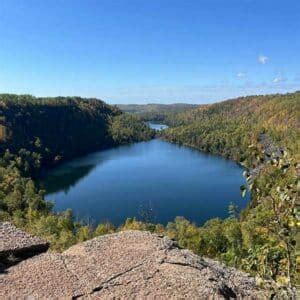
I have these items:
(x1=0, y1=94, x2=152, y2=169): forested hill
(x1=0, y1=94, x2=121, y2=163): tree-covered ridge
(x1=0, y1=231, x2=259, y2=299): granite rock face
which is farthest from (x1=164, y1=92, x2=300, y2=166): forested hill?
(x1=0, y1=231, x2=259, y2=299): granite rock face

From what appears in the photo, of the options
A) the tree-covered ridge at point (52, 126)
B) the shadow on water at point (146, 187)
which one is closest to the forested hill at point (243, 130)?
the shadow on water at point (146, 187)

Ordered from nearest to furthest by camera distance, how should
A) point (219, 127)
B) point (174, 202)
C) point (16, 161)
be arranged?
point (174, 202), point (16, 161), point (219, 127)

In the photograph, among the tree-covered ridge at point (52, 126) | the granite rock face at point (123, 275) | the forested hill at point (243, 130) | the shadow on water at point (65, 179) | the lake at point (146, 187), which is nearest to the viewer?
the granite rock face at point (123, 275)

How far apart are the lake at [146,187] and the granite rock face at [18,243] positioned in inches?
1352

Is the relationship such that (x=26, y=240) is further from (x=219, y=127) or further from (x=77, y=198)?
(x=219, y=127)

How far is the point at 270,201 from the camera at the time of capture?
3771 mm

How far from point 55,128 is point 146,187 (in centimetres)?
7589

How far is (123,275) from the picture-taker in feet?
36.2

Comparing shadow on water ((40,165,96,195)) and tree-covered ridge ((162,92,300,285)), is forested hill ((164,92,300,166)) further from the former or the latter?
shadow on water ((40,165,96,195))

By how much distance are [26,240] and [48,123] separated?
144m

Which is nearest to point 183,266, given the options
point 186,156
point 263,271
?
point 263,271

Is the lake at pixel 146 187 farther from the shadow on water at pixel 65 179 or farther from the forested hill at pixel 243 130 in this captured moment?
the forested hill at pixel 243 130

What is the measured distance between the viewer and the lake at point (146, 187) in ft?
232

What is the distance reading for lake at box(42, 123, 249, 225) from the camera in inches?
2788
